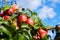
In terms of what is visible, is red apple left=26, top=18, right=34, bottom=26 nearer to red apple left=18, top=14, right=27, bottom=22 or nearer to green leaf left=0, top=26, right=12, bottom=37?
red apple left=18, top=14, right=27, bottom=22

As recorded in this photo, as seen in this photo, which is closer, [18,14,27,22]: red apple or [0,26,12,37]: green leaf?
[0,26,12,37]: green leaf

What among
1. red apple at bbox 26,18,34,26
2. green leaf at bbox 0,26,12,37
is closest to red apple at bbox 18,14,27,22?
red apple at bbox 26,18,34,26

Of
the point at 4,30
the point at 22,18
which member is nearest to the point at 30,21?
the point at 22,18

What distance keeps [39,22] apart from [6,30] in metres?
0.33

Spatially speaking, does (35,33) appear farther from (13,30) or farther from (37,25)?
(13,30)

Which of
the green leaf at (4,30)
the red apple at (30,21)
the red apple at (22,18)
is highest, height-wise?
the red apple at (22,18)

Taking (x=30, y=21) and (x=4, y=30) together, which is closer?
(x=4, y=30)

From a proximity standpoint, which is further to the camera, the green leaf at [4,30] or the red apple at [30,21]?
the red apple at [30,21]

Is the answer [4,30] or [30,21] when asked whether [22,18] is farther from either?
[4,30]

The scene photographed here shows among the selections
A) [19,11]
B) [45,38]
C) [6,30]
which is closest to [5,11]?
[19,11]

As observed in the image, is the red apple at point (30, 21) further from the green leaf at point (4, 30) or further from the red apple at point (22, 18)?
the green leaf at point (4, 30)

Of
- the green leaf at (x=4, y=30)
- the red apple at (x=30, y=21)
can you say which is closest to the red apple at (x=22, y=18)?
the red apple at (x=30, y=21)

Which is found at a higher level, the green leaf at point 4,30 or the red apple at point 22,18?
the red apple at point 22,18

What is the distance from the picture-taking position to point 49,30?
5.46ft
